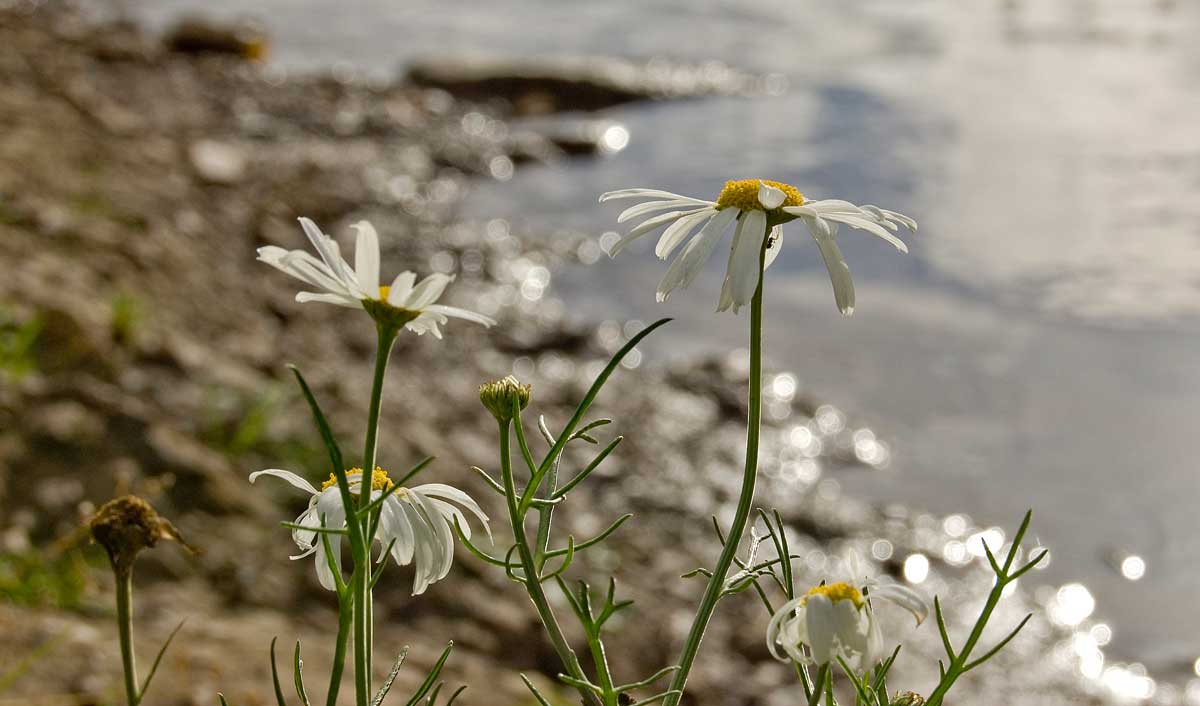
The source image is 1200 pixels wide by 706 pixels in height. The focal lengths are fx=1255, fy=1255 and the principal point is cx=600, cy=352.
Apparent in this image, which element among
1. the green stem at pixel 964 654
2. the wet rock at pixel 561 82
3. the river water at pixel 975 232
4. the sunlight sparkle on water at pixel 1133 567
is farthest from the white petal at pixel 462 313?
the wet rock at pixel 561 82

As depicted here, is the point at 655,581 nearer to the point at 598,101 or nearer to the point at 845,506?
the point at 845,506

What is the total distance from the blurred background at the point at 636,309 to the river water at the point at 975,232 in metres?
0.02

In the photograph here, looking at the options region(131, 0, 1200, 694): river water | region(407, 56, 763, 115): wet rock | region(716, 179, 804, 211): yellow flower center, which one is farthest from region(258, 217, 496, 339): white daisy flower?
region(407, 56, 763, 115): wet rock

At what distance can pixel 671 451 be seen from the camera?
477 cm

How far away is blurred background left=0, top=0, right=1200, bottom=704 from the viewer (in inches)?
125

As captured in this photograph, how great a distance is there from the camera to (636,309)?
224 inches

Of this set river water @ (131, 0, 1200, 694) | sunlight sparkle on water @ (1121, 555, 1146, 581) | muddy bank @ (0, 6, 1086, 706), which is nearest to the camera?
muddy bank @ (0, 6, 1086, 706)

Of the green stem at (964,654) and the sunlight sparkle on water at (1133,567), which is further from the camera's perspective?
the sunlight sparkle on water at (1133,567)

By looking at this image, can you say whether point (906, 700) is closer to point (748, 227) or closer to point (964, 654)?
point (964, 654)

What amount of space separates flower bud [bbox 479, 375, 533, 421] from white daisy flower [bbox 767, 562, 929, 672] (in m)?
0.24

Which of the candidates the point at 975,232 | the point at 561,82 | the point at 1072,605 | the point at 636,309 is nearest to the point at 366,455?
the point at 1072,605

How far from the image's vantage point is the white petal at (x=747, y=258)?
2.79 ft

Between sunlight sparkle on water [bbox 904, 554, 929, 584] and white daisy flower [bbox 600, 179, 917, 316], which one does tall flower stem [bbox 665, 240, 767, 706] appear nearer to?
white daisy flower [bbox 600, 179, 917, 316]

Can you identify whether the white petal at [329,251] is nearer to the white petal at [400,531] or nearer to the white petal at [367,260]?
the white petal at [367,260]
